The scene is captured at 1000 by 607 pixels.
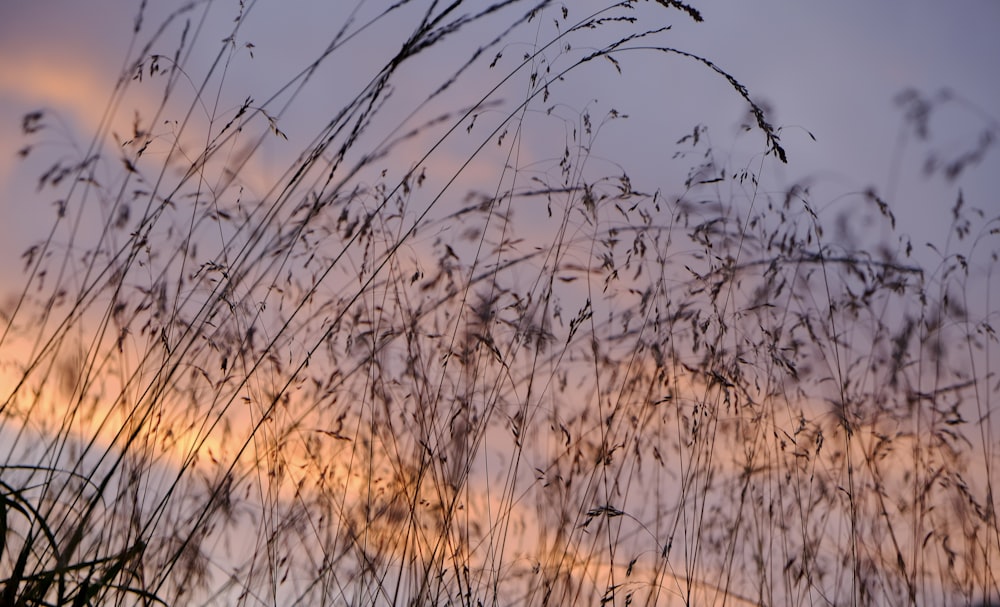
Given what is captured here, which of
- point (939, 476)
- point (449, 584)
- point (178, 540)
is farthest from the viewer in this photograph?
point (939, 476)

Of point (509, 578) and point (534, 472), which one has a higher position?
point (534, 472)

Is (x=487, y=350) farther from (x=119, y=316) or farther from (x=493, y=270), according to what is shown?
(x=119, y=316)

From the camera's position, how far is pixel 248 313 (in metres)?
2.38

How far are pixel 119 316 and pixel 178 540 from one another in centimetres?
A: 55

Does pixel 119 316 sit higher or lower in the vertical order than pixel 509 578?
higher

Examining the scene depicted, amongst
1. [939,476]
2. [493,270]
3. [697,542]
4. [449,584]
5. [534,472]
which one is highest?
[493,270]

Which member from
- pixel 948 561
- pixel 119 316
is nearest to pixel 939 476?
pixel 948 561

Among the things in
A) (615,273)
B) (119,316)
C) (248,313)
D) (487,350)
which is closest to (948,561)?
(615,273)

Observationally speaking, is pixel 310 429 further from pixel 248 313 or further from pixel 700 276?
pixel 700 276

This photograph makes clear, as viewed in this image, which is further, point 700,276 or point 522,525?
point 700,276

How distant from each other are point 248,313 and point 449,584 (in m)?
0.85

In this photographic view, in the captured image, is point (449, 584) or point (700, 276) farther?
point (700, 276)

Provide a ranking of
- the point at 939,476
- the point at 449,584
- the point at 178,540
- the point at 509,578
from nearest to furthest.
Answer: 1. the point at 449,584
2. the point at 178,540
3. the point at 509,578
4. the point at 939,476

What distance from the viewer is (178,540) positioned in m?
2.14
